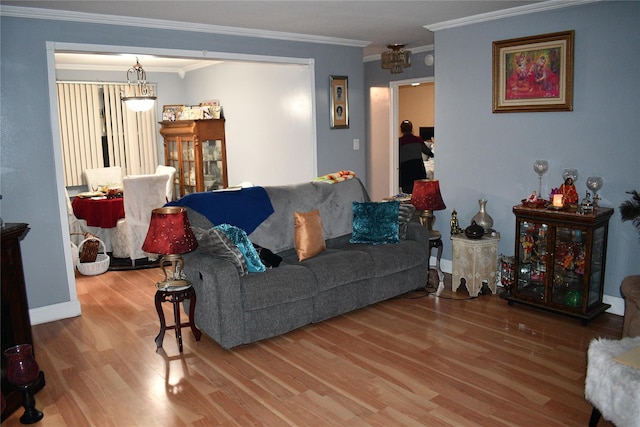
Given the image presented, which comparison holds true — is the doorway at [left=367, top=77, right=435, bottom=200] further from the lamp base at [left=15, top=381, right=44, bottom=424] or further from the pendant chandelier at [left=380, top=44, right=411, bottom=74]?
the lamp base at [left=15, top=381, right=44, bottom=424]

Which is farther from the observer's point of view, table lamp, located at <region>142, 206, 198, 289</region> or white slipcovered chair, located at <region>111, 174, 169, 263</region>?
white slipcovered chair, located at <region>111, 174, 169, 263</region>

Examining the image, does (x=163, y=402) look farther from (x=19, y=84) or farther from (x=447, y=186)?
(x=447, y=186)

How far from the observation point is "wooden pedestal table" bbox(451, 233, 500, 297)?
449 cm

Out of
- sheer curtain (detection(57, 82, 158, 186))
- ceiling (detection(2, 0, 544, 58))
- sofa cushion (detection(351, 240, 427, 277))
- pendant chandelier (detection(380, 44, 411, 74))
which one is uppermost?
ceiling (detection(2, 0, 544, 58))

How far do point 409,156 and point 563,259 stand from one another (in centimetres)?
346

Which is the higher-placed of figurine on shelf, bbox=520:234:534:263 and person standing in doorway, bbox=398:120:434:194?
person standing in doorway, bbox=398:120:434:194

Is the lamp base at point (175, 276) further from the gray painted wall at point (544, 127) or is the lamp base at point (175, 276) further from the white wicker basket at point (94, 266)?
the gray painted wall at point (544, 127)

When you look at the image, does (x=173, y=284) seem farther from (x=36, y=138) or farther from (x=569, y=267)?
(x=569, y=267)

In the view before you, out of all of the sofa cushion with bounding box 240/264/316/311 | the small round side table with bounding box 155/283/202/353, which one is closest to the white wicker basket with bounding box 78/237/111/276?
the small round side table with bounding box 155/283/202/353

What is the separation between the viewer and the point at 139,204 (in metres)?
5.62

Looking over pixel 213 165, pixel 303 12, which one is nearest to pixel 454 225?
pixel 303 12

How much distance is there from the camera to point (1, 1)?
11.9ft

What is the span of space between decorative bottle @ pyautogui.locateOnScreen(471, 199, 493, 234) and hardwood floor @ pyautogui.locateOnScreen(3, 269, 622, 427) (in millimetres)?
666

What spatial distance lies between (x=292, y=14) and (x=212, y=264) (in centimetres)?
221
